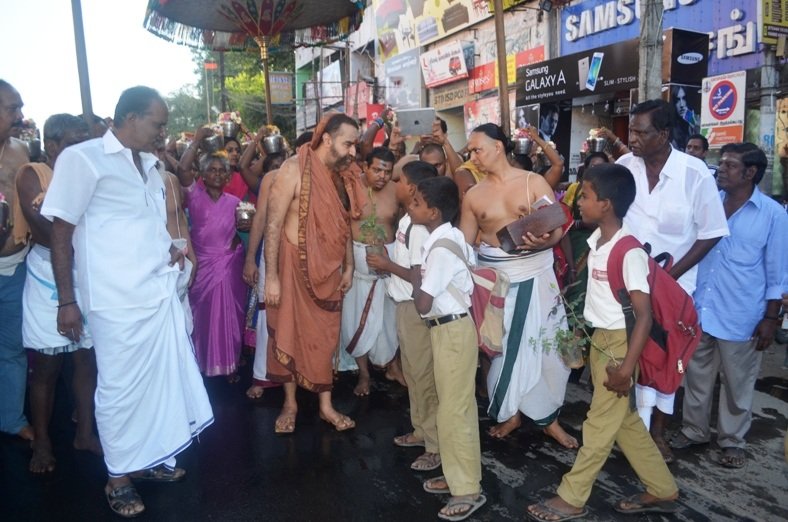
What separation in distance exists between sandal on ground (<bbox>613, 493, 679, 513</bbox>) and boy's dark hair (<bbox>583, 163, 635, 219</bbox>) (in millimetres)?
1466

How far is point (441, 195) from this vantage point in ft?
10.8

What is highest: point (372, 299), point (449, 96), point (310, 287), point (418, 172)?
point (449, 96)

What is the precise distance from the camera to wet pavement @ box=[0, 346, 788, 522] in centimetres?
317

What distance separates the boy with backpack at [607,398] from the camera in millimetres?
2959

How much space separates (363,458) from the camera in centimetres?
383

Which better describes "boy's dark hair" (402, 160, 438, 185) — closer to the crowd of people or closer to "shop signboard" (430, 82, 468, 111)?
the crowd of people

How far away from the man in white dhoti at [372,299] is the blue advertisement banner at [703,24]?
296 inches

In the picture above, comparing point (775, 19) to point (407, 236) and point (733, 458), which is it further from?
point (407, 236)

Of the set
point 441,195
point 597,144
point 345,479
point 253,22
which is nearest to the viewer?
point 441,195

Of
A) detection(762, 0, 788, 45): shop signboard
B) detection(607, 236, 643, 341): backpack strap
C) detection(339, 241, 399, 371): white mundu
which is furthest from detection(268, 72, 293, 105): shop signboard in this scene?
detection(607, 236, 643, 341): backpack strap

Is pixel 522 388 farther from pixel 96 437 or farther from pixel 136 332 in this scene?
pixel 96 437

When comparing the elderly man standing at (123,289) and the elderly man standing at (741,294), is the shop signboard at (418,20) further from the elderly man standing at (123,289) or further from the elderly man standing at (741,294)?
the elderly man standing at (123,289)

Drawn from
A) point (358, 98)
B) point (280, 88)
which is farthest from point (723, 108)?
point (280, 88)

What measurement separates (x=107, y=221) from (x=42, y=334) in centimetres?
102
